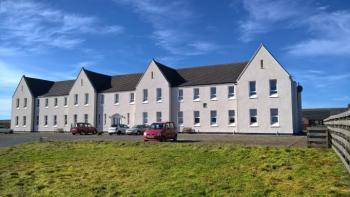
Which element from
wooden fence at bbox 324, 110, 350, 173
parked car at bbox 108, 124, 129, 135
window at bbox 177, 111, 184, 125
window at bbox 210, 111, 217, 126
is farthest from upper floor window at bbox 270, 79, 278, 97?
wooden fence at bbox 324, 110, 350, 173

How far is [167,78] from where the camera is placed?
1879 inches

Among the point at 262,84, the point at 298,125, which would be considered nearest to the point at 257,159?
the point at 262,84

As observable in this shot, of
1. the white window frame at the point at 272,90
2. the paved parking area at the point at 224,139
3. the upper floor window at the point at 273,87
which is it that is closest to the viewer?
the paved parking area at the point at 224,139

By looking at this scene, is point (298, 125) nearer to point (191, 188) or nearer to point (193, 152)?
point (193, 152)

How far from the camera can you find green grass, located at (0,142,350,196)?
9.75 meters

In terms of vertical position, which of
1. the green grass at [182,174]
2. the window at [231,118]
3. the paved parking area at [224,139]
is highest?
the window at [231,118]

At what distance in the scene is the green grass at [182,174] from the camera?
384 inches

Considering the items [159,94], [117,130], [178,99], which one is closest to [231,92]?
[178,99]

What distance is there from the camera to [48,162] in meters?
16.3

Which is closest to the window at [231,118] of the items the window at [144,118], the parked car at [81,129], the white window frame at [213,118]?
the white window frame at [213,118]

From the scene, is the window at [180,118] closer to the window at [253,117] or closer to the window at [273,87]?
the window at [253,117]

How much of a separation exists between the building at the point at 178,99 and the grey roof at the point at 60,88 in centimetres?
26

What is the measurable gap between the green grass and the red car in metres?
9.47

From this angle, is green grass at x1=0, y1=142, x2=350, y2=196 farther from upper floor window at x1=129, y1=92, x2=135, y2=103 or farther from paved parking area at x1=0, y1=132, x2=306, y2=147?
upper floor window at x1=129, y1=92, x2=135, y2=103
